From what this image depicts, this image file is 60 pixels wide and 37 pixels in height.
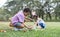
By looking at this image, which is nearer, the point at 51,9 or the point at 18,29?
the point at 18,29

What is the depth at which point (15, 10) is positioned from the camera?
4675cm

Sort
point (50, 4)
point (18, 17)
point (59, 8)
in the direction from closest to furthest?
1. point (18, 17)
2. point (59, 8)
3. point (50, 4)

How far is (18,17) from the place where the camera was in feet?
25.5

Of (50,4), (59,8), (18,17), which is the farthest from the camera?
(50,4)

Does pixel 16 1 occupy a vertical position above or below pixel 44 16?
above

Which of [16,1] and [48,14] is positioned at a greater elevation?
[16,1]

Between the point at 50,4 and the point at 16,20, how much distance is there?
40.2 meters

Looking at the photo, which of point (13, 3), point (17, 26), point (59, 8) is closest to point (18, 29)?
point (17, 26)

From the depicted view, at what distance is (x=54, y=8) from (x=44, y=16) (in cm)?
280

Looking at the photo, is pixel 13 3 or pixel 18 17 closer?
pixel 18 17

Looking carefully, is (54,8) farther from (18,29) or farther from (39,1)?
(18,29)

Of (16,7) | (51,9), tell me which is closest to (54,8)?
(51,9)

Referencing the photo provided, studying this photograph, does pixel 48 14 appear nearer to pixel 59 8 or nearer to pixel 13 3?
pixel 59 8

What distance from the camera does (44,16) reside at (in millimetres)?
46750
